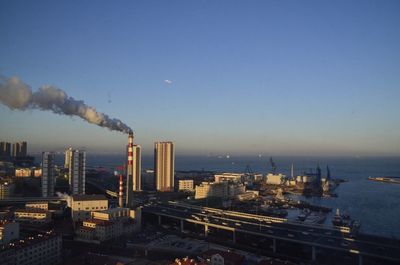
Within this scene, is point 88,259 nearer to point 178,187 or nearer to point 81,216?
point 81,216

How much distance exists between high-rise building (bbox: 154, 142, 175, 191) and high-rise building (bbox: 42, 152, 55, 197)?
5692 millimetres

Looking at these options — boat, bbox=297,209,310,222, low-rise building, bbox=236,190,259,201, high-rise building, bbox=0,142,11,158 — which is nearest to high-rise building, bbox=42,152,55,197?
low-rise building, bbox=236,190,259,201

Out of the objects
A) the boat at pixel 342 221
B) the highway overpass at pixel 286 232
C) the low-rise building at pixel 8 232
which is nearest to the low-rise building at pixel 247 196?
the highway overpass at pixel 286 232

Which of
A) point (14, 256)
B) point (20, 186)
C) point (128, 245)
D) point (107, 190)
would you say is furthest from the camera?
point (107, 190)

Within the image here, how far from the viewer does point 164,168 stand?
18.1 m

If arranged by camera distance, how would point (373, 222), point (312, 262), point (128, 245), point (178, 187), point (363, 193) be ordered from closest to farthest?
point (312, 262) < point (128, 245) < point (373, 222) < point (363, 193) < point (178, 187)

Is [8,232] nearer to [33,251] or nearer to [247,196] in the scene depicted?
[33,251]

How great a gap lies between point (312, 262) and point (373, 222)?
4772 millimetres

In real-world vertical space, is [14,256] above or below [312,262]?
above

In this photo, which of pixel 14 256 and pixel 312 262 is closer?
pixel 14 256

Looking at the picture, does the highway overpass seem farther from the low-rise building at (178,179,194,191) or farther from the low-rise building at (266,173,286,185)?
the low-rise building at (266,173,286,185)

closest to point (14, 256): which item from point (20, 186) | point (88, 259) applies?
point (88, 259)

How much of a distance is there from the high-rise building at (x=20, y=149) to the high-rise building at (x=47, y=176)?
1134 cm

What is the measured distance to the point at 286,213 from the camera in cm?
1226
